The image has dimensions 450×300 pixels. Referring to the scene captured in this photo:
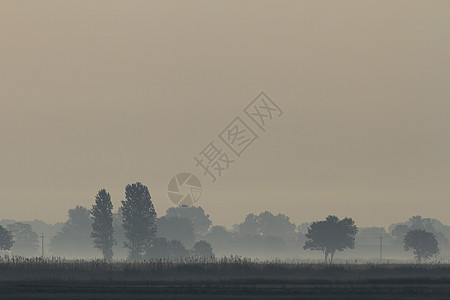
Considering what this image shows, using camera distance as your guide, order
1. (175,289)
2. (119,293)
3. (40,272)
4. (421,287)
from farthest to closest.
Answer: (40,272) → (421,287) → (175,289) → (119,293)

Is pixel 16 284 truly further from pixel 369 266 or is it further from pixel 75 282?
pixel 369 266

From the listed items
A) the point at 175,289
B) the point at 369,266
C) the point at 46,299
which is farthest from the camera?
the point at 369,266

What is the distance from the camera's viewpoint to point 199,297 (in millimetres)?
64688

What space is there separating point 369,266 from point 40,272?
36331 mm

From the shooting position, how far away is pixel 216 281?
83.7 meters

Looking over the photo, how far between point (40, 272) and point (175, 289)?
21.3m

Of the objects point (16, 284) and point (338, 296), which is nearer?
point (338, 296)

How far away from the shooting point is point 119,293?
2670 inches

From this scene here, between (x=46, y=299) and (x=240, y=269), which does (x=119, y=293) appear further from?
(x=240, y=269)

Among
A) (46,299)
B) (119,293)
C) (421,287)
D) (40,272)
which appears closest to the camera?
(46,299)

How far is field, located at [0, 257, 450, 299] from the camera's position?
223 feet

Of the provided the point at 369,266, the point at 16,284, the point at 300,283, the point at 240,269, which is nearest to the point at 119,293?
the point at 16,284

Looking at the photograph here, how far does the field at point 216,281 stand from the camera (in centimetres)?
6788

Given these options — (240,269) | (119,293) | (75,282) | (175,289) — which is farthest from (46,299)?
(240,269)
